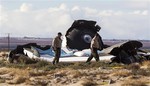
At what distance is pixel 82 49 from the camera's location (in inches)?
1344

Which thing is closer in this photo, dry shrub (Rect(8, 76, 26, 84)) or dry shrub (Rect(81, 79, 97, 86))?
dry shrub (Rect(81, 79, 97, 86))

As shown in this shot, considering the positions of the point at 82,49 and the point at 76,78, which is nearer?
the point at 76,78

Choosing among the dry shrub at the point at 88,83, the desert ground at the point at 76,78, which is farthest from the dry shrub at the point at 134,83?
the dry shrub at the point at 88,83

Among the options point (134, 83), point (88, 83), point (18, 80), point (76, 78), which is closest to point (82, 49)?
point (76, 78)

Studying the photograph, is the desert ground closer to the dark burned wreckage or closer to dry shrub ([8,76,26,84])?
dry shrub ([8,76,26,84])

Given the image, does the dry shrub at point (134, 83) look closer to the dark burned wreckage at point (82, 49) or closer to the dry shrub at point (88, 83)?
the dry shrub at point (88, 83)

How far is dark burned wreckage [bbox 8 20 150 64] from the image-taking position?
2716 centimetres

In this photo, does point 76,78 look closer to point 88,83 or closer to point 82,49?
point 88,83

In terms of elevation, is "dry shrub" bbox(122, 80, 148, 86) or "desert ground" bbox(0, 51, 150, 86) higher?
"dry shrub" bbox(122, 80, 148, 86)

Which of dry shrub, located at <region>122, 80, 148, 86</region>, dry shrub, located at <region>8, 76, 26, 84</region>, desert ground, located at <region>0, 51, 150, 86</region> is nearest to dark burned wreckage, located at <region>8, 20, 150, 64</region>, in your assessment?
desert ground, located at <region>0, 51, 150, 86</region>

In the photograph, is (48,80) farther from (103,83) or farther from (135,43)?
(135,43)

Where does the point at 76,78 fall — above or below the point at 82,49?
below

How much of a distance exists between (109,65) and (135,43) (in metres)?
2.58

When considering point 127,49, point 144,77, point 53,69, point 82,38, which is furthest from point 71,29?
point 144,77
